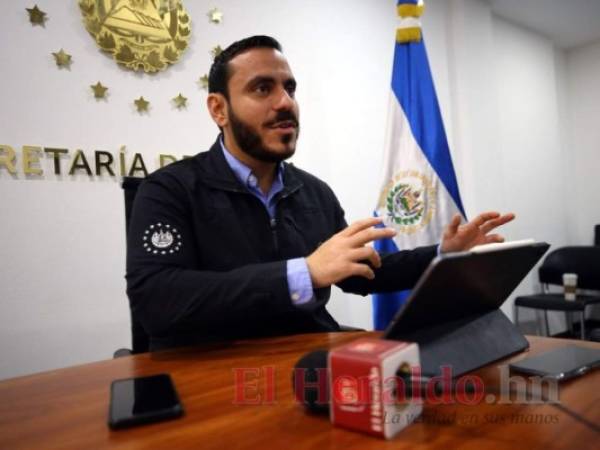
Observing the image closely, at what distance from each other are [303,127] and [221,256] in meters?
1.79

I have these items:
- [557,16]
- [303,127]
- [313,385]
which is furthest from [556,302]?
[313,385]

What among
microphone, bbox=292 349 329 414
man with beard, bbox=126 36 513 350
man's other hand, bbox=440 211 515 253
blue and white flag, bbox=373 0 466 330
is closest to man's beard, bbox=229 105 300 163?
man with beard, bbox=126 36 513 350

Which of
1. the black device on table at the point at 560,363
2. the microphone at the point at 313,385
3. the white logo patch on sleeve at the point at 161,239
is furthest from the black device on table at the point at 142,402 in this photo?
the black device on table at the point at 560,363

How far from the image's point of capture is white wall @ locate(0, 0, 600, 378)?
1.96m

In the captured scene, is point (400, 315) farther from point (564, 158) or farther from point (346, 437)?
point (564, 158)

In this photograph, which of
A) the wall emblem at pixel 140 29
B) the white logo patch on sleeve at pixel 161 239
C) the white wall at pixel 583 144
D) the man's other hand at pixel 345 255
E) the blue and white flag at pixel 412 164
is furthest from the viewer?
the white wall at pixel 583 144

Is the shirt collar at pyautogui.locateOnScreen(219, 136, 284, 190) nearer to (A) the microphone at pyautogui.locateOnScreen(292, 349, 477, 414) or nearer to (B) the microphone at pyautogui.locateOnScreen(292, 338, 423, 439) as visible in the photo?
(A) the microphone at pyautogui.locateOnScreen(292, 349, 477, 414)

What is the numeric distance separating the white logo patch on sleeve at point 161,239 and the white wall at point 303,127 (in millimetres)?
1143

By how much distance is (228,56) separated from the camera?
4.91 feet

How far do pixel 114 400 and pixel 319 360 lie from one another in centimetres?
32

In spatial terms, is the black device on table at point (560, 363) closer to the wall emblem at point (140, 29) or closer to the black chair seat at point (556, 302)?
the wall emblem at point (140, 29)

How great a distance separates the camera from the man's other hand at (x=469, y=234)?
Result: 1.18 m

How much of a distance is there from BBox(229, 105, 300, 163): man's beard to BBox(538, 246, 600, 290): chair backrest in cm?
377

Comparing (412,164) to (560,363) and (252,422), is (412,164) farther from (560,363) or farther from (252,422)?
(252,422)
